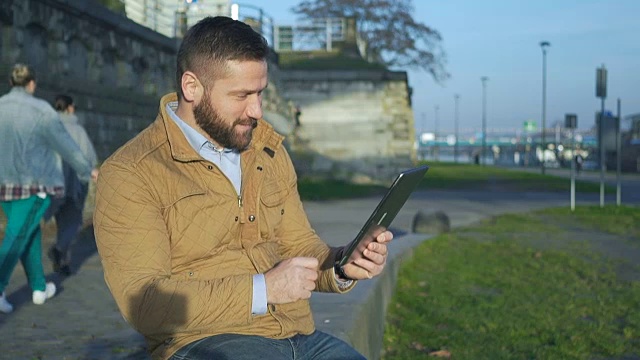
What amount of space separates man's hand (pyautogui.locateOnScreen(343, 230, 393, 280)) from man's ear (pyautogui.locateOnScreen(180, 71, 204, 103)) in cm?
76

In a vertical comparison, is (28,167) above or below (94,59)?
below

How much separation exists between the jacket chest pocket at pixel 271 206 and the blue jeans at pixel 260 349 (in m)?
0.38

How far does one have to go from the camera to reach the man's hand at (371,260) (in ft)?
11.7

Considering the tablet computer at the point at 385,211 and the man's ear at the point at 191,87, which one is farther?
the man's ear at the point at 191,87

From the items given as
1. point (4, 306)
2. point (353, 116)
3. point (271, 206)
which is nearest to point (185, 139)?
point (271, 206)

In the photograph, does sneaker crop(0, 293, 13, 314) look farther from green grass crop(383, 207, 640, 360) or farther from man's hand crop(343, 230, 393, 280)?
man's hand crop(343, 230, 393, 280)

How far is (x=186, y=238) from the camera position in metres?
3.39

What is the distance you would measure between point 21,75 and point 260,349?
515 cm

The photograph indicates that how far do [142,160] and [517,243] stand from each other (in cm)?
1131

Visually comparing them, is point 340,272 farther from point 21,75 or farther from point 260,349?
Result: point 21,75

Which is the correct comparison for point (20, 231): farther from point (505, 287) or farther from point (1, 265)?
point (505, 287)

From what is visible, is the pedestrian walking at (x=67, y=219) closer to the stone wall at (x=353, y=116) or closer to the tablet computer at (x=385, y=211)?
the tablet computer at (x=385, y=211)

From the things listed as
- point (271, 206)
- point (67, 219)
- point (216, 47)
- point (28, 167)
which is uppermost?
point (216, 47)

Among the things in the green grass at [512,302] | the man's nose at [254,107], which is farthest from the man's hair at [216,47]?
the green grass at [512,302]
